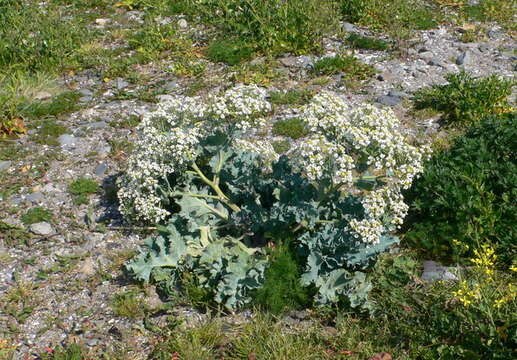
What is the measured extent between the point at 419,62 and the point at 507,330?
5.53 metres

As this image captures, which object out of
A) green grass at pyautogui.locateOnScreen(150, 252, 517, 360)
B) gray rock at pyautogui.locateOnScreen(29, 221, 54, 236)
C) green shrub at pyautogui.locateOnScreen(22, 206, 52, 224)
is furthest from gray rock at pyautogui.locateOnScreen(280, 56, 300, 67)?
green grass at pyautogui.locateOnScreen(150, 252, 517, 360)

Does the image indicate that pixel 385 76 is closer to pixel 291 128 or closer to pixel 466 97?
pixel 466 97

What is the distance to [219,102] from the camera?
523cm

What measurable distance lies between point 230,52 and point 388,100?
260 cm

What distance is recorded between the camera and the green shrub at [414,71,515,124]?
24.3 ft

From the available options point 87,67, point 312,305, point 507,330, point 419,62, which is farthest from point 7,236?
point 419,62

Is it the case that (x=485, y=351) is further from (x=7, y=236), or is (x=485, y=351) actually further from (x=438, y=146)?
(x=7, y=236)

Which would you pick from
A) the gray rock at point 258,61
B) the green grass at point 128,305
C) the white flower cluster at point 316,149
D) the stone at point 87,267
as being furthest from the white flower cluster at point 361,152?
the gray rock at point 258,61

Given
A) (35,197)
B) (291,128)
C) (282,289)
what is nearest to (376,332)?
(282,289)

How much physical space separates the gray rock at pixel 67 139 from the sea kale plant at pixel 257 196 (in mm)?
2122

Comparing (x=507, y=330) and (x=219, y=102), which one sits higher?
(x=219, y=102)

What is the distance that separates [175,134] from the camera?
526cm

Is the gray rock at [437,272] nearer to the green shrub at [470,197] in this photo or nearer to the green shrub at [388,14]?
the green shrub at [470,197]

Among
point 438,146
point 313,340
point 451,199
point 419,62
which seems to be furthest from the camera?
point 419,62
